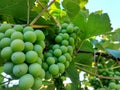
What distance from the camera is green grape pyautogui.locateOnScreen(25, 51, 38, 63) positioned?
749mm

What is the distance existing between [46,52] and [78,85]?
0.27 m

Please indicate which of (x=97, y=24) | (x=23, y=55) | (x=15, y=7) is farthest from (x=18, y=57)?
(x=97, y=24)

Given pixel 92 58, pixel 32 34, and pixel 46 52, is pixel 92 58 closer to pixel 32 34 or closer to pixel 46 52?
pixel 46 52

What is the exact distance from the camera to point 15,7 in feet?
3.41

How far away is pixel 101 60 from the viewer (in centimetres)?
142

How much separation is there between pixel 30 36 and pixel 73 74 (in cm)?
38

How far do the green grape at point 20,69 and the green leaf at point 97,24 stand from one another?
48 cm

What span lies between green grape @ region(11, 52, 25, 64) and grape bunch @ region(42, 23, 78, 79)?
0.15m

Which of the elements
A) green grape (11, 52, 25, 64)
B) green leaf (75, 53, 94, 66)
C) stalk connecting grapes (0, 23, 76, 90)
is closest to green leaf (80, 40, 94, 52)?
green leaf (75, 53, 94, 66)

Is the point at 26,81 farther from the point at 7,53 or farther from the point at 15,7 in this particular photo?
the point at 15,7

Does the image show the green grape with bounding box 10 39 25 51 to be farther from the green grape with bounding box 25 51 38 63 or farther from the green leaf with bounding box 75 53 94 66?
the green leaf with bounding box 75 53 94 66

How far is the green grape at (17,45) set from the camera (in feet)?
2.48

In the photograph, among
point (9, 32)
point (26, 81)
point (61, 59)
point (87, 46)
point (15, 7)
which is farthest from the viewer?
Result: point (87, 46)

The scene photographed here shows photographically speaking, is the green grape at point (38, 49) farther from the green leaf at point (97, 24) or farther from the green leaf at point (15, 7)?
the green leaf at point (97, 24)
